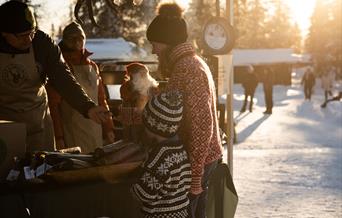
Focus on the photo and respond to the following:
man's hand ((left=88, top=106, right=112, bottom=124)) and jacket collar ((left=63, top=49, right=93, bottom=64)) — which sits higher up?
jacket collar ((left=63, top=49, right=93, bottom=64))

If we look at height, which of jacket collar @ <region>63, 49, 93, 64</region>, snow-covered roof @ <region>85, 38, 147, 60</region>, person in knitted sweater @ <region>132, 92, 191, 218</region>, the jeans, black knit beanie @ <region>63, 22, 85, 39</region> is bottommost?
snow-covered roof @ <region>85, 38, 147, 60</region>

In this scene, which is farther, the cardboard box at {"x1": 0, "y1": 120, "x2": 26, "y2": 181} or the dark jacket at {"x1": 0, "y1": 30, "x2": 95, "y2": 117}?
the dark jacket at {"x1": 0, "y1": 30, "x2": 95, "y2": 117}

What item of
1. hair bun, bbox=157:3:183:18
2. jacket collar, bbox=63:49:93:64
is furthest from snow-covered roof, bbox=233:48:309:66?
hair bun, bbox=157:3:183:18

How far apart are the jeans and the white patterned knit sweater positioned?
0.20 meters

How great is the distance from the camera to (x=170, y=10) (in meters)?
3.54

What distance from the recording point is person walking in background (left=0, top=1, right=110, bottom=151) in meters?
3.64

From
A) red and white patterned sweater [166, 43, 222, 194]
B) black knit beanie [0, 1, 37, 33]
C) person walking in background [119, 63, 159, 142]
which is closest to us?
red and white patterned sweater [166, 43, 222, 194]

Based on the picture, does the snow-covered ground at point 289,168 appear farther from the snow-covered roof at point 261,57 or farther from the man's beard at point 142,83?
the snow-covered roof at point 261,57

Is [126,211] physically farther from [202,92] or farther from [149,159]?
[202,92]

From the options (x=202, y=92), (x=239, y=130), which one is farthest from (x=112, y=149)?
(x=239, y=130)

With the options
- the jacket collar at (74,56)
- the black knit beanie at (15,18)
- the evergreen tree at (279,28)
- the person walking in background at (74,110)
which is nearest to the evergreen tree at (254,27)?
the evergreen tree at (279,28)

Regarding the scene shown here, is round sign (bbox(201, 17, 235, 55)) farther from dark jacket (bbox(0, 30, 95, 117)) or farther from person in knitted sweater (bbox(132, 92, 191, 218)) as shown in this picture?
person in knitted sweater (bbox(132, 92, 191, 218))

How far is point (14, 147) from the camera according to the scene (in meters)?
3.39

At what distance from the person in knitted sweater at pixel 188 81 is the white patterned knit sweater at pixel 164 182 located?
11cm
